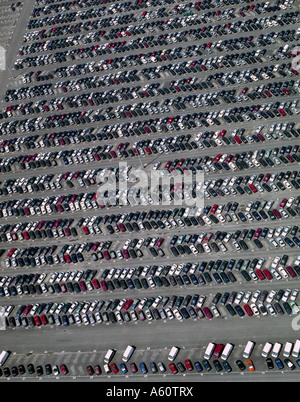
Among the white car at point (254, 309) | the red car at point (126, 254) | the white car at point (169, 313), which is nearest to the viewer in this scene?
the white car at point (254, 309)

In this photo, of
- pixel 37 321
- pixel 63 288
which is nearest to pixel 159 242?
pixel 63 288

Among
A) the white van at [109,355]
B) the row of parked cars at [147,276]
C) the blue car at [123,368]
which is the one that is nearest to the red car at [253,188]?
the row of parked cars at [147,276]

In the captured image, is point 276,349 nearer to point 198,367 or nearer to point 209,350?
point 209,350

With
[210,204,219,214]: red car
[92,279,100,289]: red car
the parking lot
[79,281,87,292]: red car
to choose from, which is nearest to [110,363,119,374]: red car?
the parking lot

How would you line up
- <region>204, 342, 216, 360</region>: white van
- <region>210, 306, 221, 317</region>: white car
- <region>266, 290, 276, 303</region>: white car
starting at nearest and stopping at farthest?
1. <region>204, 342, 216, 360</region>: white van
2. <region>266, 290, 276, 303</region>: white car
3. <region>210, 306, 221, 317</region>: white car

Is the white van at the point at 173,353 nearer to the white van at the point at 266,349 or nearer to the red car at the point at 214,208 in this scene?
the white van at the point at 266,349

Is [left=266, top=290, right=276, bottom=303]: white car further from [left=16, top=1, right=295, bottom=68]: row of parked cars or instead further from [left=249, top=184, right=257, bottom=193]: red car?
[left=16, top=1, right=295, bottom=68]: row of parked cars

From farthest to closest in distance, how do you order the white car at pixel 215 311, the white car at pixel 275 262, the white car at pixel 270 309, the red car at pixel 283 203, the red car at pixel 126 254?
the red car at pixel 126 254 → the red car at pixel 283 203 → the white car at pixel 275 262 → the white car at pixel 215 311 → the white car at pixel 270 309

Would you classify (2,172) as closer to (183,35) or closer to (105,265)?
(105,265)
